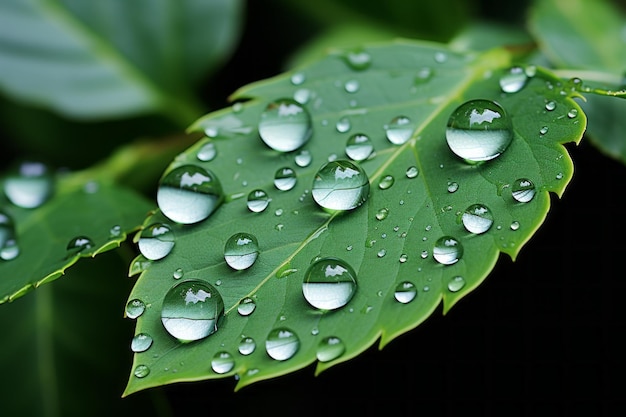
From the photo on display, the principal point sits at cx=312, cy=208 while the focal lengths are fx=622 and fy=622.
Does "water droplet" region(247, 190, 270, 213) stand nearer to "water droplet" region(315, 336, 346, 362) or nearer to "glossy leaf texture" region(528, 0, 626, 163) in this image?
"water droplet" region(315, 336, 346, 362)

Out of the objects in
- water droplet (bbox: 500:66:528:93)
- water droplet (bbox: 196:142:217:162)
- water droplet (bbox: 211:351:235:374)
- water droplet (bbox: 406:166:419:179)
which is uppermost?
water droplet (bbox: 196:142:217:162)

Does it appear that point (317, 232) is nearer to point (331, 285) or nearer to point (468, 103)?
point (331, 285)

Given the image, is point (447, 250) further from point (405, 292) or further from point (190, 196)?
point (190, 196)

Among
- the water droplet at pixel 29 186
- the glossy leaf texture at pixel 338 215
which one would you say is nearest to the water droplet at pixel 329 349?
the glossy leaf texture at pixel 338 215

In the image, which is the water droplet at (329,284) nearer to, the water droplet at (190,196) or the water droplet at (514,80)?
the water droplet at (190,196)

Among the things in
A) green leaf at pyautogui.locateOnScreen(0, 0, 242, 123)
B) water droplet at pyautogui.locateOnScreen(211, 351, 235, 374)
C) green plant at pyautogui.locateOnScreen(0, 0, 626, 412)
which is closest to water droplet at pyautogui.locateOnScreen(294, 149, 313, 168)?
green plant at pyautogui.locateOnScreen(0, 0, 626, 412)

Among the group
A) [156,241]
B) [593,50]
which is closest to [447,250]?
[156,241]

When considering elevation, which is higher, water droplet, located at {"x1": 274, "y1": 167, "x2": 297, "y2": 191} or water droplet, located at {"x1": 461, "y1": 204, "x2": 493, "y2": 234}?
water droplet, located at {"x1": 274, "y1": 167, "x2": 297, "y2": 191}

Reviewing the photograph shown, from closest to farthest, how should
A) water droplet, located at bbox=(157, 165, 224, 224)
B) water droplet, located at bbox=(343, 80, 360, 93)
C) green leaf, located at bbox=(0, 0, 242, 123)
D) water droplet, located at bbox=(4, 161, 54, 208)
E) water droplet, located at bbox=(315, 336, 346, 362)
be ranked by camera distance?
1. water droplet, located at bbox=(315, 336, 346, 362)
2. water droplet, located at bbox=(157, 165, 224, 224)
3. water droplet, located at bbox=(343, 80, 360, 93)
4. water droplet, located at bbox=(4, 161, 54, 208)
5. green leaf, located at bbox=(0, 0, 242, 123)
